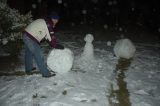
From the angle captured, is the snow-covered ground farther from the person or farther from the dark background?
the dark background

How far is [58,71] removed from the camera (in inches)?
350

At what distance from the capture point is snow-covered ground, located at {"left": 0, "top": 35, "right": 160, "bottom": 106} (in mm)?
7344

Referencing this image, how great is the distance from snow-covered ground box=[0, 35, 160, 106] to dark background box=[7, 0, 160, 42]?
1239cm

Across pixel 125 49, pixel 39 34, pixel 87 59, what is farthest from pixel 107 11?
pixel 39 34

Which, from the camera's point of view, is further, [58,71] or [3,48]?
[3,48]

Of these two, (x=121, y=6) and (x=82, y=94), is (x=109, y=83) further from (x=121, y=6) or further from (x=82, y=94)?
(x=121, y=6)

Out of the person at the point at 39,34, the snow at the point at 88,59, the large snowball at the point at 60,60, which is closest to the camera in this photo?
the person at the point at 39,34

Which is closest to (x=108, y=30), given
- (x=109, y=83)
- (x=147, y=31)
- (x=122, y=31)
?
(x=122, y=31)

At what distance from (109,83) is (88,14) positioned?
1982 cm

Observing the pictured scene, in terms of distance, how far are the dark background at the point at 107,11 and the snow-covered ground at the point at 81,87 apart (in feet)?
40.6

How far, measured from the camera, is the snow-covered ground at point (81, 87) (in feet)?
→ 24.1

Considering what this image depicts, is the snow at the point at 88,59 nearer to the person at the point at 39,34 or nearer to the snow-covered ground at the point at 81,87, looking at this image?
the snow-covered ground at the point at 81,87

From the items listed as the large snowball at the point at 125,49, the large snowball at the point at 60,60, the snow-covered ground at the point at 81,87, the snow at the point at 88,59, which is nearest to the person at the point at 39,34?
the large snowball at the point at 60,60

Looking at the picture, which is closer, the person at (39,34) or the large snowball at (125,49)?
the person at (39,34)
